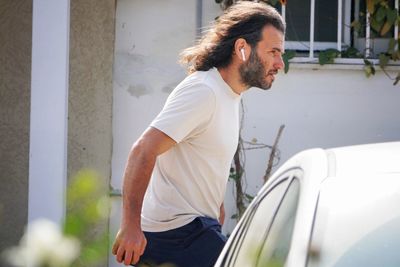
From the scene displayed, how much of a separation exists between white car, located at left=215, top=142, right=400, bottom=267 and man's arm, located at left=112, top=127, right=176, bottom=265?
1.15 metres

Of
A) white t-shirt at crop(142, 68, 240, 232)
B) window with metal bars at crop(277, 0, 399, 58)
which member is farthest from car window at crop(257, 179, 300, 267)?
window with metal bars at crop(277, 0, 399, 58)

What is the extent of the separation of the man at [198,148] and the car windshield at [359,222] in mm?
1646

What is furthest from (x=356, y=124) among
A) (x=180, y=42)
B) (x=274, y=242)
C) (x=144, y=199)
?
(x=274, y=242)

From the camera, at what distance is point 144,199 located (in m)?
4.21

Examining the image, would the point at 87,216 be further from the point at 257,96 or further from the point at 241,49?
the point at 257,96

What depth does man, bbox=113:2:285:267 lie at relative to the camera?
12.8 ft

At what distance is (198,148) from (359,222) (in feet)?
6.40

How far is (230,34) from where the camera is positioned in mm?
4352

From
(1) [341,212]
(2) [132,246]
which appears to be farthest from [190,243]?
(1) [341,212]

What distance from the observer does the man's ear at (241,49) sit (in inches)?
168

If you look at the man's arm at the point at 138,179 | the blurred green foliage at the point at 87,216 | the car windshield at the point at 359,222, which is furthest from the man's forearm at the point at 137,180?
the blurred green foliage at the point at 87,216

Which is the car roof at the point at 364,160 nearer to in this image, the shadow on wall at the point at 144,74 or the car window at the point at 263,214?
the car window at the point at 263,214

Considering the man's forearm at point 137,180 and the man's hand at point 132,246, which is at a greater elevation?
the man's forearm at point 137,180

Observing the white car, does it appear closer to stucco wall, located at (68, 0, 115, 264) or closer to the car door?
the car door
